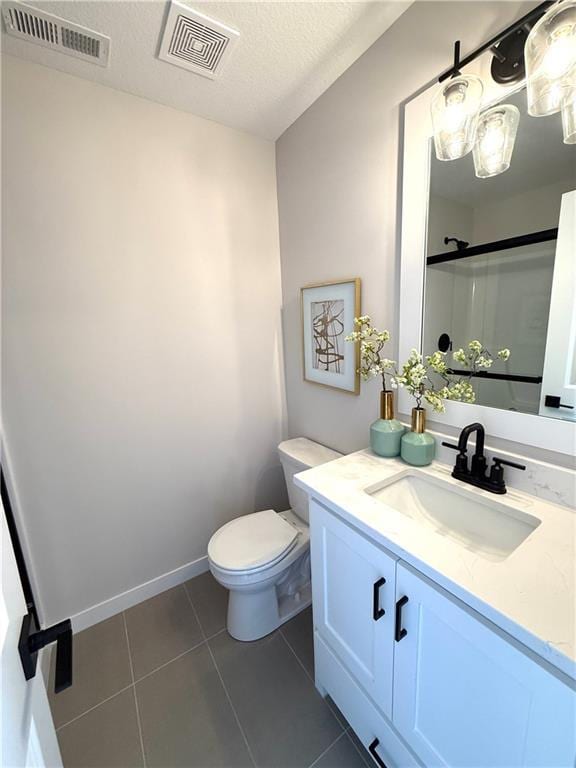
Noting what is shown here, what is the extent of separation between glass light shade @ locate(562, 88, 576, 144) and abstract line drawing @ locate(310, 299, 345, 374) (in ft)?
2.79

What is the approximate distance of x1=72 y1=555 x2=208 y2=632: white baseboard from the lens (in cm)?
157

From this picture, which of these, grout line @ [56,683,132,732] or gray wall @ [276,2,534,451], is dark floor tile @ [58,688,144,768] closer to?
grout line @ [56,683,132,732]

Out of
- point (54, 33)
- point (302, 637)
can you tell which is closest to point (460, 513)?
point (302, 637)

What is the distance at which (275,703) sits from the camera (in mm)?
1220

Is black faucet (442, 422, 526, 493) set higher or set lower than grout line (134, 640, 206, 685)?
higher

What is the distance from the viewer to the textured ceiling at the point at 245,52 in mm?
1029

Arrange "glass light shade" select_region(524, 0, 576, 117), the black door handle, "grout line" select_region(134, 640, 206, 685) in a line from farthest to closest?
1. "grout line" select_region(134, 640, 206, 685)
2. "glass light shade" select_region(524, 0, 576, 117)
3. the black door handle

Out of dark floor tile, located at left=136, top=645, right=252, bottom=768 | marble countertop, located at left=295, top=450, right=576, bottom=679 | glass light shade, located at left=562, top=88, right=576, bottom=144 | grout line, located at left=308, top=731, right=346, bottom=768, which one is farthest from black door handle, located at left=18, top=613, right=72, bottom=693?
glass light shade, located at left=562, top=88, right=576, bottom=144

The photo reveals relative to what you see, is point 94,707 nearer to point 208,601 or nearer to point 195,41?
point 208,601

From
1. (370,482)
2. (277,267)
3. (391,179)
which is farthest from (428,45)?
(370,482)

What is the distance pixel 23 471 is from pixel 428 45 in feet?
7.12

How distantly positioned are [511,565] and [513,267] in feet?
2.72

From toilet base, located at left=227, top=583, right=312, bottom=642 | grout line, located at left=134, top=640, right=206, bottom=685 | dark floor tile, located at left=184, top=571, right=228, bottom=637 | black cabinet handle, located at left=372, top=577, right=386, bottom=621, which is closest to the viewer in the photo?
black cabinet handle, located at left=372, top=577, right=386, bottom=621

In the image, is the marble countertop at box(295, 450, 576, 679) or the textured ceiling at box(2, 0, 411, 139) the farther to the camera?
the textured ceiling at box(2, 0, 411, 139)
